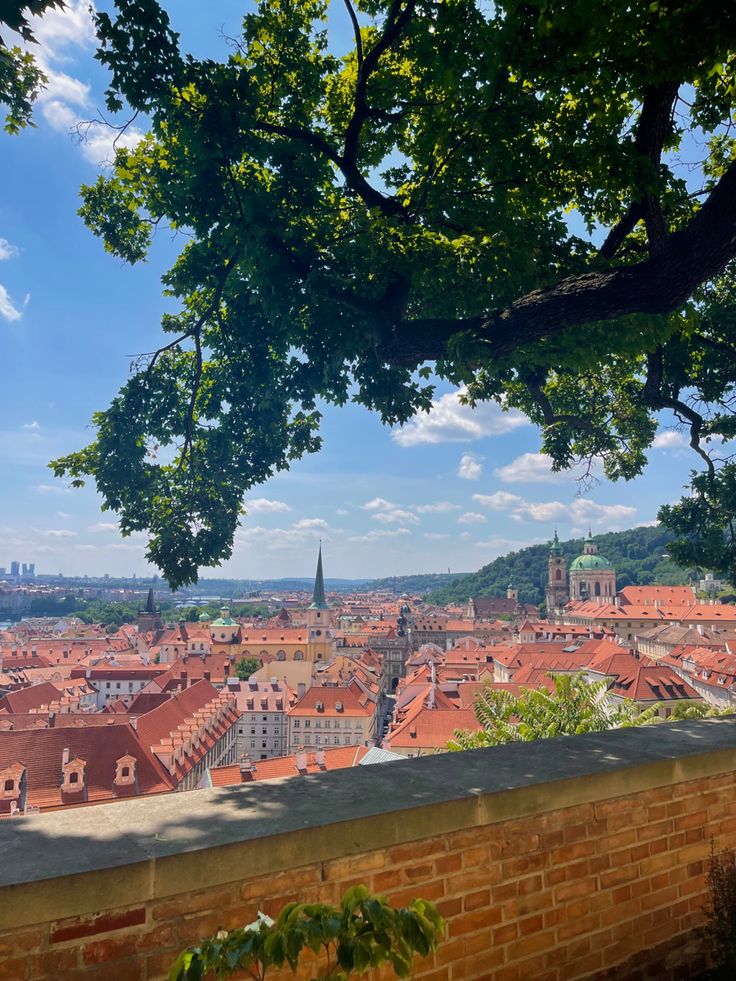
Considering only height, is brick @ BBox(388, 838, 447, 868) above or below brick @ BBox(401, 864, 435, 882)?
above

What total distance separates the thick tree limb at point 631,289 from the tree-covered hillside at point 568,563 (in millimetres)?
121253

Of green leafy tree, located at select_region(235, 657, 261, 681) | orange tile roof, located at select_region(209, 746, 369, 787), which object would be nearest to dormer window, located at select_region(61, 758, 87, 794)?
orange tile roof, located at select_region(209, 746, 369, 787)

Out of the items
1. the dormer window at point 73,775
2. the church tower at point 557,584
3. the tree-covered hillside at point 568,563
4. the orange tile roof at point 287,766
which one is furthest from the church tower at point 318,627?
the dormer window at point 73,775

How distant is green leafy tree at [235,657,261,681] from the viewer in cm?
8512

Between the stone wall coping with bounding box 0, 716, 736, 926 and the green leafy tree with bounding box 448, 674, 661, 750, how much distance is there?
638 cm

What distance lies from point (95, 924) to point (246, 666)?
301 feet

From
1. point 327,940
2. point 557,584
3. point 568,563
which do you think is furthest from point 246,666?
point 327,940

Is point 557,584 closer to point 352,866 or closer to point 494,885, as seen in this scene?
point 494,885

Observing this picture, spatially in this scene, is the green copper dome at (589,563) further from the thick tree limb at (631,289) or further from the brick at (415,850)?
the brick at (415,850)

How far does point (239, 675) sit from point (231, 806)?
8618 centimetres

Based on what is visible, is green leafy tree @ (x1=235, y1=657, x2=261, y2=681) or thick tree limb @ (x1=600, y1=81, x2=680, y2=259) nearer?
thick tree limb @ (x1=600, y1=81, x2=680, y2=259)

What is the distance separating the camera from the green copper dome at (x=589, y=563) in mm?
128375

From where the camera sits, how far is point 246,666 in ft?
294

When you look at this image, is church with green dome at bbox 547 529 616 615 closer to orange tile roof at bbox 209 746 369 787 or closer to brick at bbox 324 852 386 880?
orange tile roof at bbox 209 746 369 787
